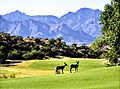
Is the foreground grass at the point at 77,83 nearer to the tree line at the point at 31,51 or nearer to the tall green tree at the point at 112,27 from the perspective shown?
the tall green tree at the point at 112,27

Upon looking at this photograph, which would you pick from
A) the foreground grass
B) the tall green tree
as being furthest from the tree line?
the foreground grass

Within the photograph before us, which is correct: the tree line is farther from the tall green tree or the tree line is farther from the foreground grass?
the foreground grass

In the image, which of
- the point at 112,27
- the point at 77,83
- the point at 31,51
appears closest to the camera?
the point at 77,83

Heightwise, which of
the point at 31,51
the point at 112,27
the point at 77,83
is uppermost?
the point at 112,27

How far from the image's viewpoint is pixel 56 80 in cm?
3322

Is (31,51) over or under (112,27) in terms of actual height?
under

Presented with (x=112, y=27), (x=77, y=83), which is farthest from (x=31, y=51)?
(x=77, y=83)

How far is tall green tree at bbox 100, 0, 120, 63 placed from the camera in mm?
45062

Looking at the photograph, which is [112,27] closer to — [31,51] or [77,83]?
[77,83]

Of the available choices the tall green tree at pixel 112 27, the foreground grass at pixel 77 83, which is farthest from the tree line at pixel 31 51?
the foreground grass at pixel 77 83

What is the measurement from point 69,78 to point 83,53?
11774cm

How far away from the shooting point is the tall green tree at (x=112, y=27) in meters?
45.1

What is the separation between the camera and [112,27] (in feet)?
151

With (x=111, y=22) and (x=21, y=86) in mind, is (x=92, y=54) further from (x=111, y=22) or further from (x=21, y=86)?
(x=21, y=86)
